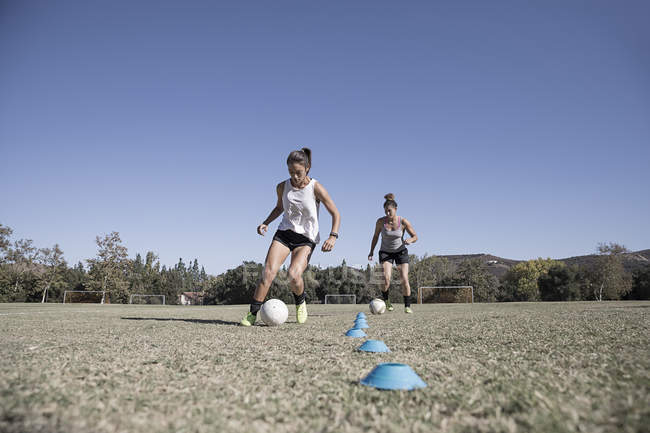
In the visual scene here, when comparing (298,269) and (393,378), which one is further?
(298,269)

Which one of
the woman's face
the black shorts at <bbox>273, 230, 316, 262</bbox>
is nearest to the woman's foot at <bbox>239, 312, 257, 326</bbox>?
the black shorts at <bbox>273, 230, 316, 262</bbox>

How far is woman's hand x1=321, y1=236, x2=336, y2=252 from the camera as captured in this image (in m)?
5.89

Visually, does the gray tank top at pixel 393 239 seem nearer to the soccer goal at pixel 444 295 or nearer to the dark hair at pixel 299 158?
the dark hair at pixel 299 158

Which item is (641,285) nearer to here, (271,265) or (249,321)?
(271,265)

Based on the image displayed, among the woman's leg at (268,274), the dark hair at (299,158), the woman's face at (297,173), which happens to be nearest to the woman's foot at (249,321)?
the woman's leg at (268,274)

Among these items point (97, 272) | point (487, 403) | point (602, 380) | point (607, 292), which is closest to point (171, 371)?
point (487, 403)

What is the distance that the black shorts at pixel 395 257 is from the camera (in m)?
10.0

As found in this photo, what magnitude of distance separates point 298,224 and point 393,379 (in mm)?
4300

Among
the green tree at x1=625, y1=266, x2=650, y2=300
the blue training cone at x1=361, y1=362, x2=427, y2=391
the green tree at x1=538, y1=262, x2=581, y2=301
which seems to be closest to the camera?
the blue training cone at x1=361, y1=362, x2=427, y2=391

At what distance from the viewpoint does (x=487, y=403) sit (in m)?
1.68

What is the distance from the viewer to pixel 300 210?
6129mm

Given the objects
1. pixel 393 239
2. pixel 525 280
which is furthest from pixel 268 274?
pixel 525 280

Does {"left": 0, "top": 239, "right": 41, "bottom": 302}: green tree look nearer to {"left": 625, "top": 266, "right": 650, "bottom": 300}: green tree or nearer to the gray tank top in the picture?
the gray tank top

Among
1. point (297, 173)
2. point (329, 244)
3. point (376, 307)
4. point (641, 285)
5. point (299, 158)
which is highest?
point (299, 158)
